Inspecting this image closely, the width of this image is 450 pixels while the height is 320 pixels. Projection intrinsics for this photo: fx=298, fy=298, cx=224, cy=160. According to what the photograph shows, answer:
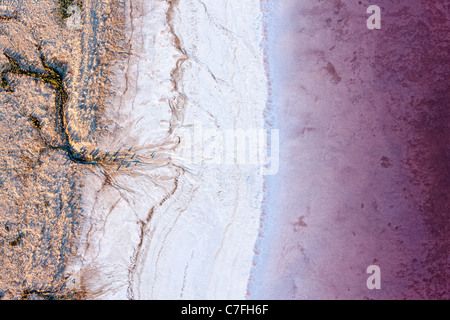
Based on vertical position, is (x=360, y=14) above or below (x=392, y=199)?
above

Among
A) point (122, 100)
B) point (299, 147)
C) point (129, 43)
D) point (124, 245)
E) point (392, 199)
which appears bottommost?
point (124, 245)

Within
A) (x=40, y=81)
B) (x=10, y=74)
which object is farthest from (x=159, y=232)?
(x=10, y=74)

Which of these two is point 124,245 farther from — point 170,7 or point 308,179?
point 170,7

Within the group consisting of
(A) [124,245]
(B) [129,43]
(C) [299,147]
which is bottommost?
(A) [124,245]

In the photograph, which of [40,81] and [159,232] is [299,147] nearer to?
[159,232]

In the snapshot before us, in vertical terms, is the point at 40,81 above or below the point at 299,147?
above
